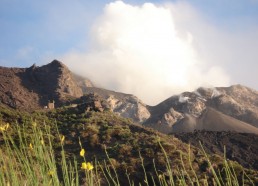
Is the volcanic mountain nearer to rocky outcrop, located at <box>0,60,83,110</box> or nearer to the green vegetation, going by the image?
rocky outcrop, located at <box>0,60,83,110</box>

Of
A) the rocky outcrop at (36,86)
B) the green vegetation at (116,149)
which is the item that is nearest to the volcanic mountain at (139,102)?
the rocky outcrop at (36,86)

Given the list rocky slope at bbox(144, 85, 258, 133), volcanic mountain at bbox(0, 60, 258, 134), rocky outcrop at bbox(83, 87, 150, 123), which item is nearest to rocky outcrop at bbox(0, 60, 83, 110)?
volcanic mountain at bbox(0, 60, 258, 134)

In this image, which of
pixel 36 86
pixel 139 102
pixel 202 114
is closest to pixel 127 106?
pixel 139 102

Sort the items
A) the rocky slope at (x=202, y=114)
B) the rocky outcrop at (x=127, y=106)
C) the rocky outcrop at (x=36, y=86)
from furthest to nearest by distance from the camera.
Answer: the rocky outcrop at (x=127, y=106), the rocky slope at (x=202, y=114), the rocky outcrop at (x=36, y=86)

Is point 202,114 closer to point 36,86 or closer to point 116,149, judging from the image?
point 36,86

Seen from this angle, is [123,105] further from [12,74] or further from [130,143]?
[130,143]

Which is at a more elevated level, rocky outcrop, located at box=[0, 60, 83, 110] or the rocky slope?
rocky outcrop, located at box=[0, 60, 83, 110]

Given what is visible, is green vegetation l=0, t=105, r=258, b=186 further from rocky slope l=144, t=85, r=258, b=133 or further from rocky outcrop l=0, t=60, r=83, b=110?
rocky slope l=144, t=85, r=258, b=133

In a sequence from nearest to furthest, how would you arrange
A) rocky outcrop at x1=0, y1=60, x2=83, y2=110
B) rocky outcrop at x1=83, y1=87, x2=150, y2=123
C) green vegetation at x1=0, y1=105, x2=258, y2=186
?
green vegetation at x1=0, y1=105, x2=258, y2=186 → rocky outcrop at x1=0, y1=60, x2=83, y2=110 → rocky outcrop at x1=83, y1=87, x2=150, y2=123

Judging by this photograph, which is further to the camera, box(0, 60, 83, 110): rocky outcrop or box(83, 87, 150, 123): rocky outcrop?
box(83, 87, 150, 123): rocky outcrop

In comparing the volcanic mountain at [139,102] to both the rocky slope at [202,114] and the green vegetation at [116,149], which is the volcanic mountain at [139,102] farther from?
the green vegetation at [116,149]

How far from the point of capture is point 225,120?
143750mm

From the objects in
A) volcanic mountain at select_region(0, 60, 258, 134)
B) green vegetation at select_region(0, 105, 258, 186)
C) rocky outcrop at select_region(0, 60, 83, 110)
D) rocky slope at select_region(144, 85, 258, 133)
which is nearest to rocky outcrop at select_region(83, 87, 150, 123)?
volcanic mountain at select_region(0, 60, 258, 134)

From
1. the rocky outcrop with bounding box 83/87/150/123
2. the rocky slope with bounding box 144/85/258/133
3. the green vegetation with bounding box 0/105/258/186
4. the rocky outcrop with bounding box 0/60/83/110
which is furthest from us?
the rocky outcrop with bounding box 83/87/150/123
